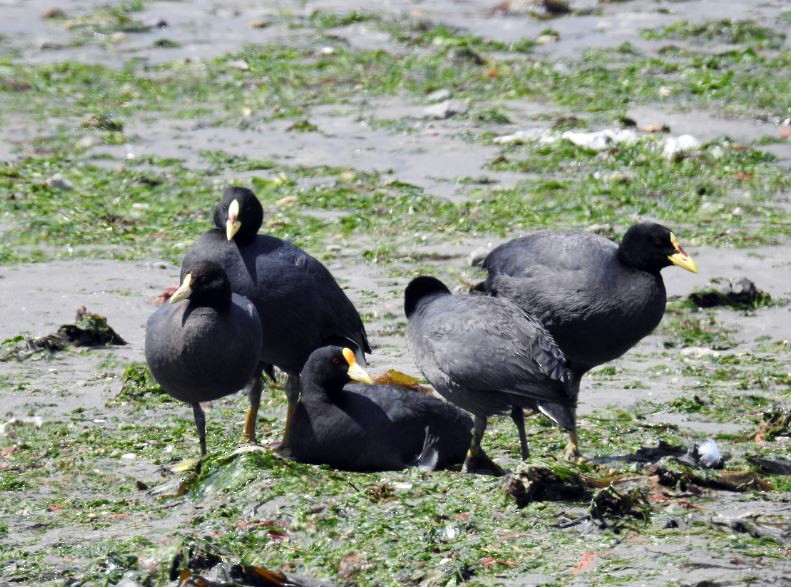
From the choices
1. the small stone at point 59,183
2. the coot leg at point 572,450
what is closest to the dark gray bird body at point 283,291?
the coot leg at point 572,450

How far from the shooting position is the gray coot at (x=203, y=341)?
7.38m

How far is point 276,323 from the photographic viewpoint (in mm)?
8172

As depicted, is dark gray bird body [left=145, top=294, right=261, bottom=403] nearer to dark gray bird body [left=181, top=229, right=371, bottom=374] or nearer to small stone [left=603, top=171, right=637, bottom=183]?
dark gray bird body [left=181, top=229, right=371, bottom=374]

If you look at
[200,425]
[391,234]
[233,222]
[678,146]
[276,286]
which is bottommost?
[391,234]

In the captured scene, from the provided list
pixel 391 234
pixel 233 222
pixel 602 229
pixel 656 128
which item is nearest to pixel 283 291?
pixel 233 222

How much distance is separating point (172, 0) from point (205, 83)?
400 centimetres

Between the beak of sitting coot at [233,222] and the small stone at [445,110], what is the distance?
6813 millimetres

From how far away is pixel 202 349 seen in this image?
736cm

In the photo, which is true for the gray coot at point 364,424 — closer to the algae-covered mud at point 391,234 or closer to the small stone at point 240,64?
the algae-covered mud at point 391,234

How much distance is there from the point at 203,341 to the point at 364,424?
0.89 metres

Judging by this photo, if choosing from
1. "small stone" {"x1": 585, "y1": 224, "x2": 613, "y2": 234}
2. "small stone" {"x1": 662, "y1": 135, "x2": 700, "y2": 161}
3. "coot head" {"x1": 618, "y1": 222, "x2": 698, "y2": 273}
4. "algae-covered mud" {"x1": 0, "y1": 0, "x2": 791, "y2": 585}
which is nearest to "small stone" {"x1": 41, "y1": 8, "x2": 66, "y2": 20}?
"algae-covered mud" {"x1": 0, "y1": 0, "x2": 791, "y2": 585}

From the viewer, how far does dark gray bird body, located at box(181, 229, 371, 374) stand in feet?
26.6

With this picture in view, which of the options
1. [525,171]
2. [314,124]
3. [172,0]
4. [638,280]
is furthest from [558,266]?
[172,0]

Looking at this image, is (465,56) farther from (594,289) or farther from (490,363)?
(490,363)
